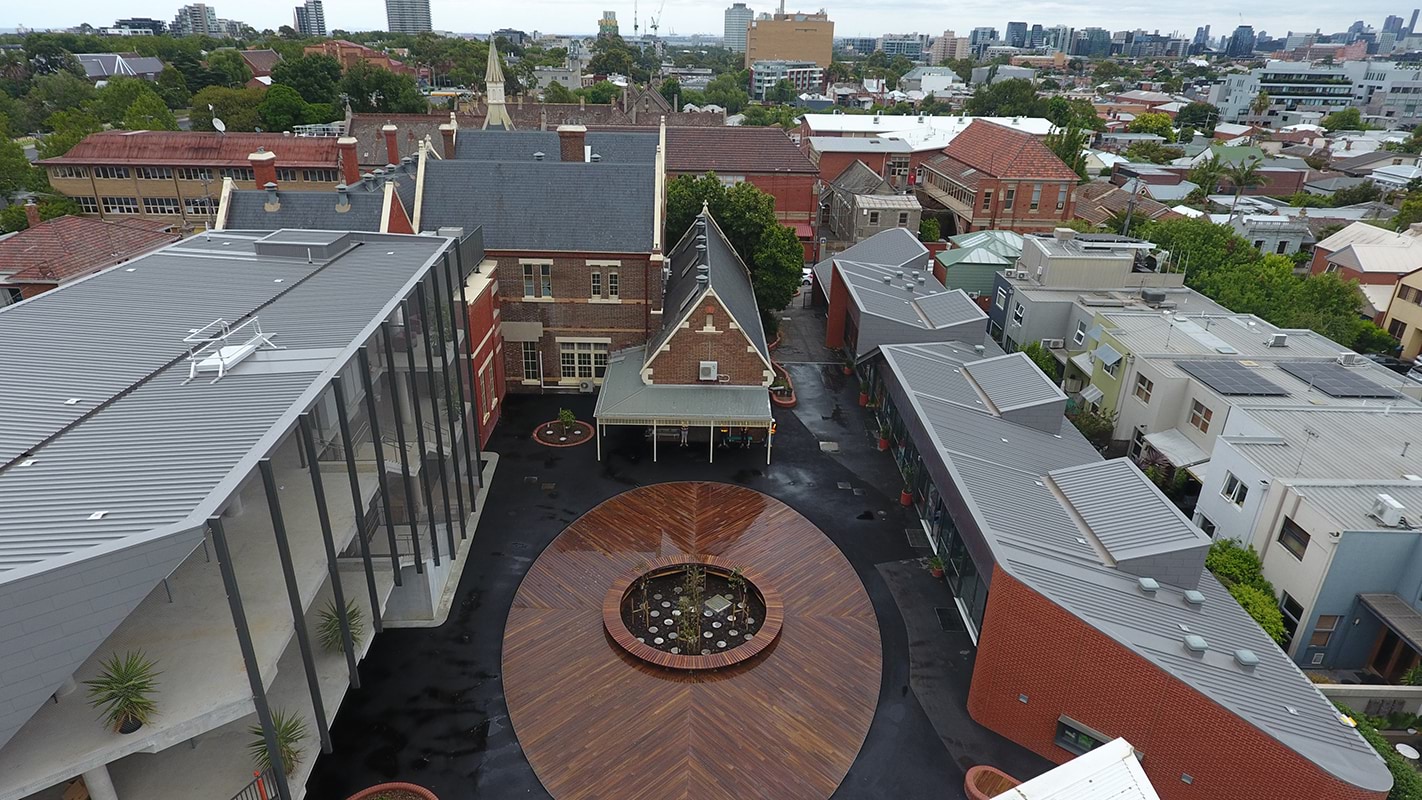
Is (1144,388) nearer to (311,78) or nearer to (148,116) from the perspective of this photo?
(148,116)

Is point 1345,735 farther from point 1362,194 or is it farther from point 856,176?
point 1362,194

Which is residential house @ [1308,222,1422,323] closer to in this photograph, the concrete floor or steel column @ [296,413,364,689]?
the concrete floor

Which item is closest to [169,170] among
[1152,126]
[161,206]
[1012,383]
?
[161,206]

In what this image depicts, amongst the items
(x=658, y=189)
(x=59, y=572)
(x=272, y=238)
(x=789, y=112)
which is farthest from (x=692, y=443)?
(x=789, y=112)

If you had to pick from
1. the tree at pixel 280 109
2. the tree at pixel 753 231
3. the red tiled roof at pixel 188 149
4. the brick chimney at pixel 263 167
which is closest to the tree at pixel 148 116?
the tree at pixel 280 109

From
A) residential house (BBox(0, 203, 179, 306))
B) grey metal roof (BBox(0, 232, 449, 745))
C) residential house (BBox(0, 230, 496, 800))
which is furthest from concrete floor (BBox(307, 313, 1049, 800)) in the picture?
residential house (BBox(0, 203, 179, 306))

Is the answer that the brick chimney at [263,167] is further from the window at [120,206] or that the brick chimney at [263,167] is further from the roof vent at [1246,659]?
the roof vent at [1246,659]
